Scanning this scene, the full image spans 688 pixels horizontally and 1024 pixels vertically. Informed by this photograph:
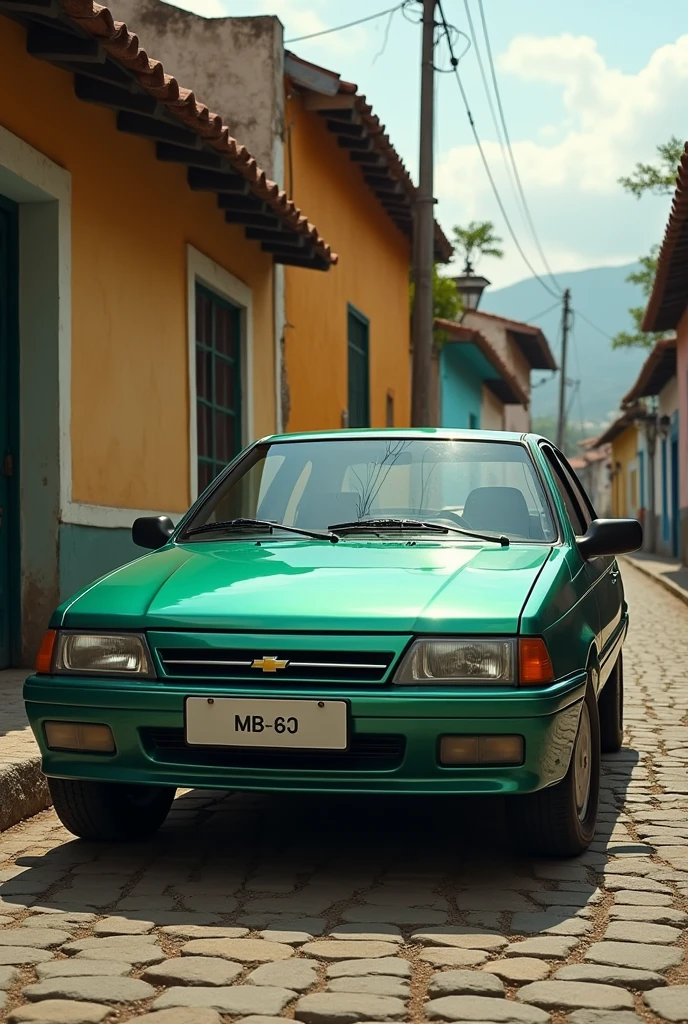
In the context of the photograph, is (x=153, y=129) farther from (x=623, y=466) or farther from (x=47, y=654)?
(x=623, y=466)

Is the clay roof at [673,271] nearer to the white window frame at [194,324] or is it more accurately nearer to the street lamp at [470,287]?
the white window frame at [194,324]

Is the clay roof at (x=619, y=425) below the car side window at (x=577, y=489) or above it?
above

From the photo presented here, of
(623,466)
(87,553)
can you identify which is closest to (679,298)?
(87,553)

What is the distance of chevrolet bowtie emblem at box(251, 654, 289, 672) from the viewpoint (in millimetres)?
4062

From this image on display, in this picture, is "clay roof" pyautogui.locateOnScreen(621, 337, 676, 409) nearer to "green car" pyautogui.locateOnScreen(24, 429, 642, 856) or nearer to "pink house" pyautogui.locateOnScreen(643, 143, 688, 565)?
"pink house" pyautogui.locateOnScreen(643, 143, 688, 565)

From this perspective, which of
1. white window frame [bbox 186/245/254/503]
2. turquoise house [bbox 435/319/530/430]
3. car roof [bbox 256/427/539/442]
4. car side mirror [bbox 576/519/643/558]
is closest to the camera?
car side mirror [bbox 576/519/643/558]

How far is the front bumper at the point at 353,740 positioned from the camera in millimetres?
3965

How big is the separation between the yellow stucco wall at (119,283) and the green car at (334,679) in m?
3.76

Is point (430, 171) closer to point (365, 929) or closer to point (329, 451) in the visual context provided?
point (329, 451)

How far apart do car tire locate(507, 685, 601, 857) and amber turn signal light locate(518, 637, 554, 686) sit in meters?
0.36

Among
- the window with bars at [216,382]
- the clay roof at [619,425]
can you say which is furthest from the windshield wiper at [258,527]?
the clay roof at [619,425]

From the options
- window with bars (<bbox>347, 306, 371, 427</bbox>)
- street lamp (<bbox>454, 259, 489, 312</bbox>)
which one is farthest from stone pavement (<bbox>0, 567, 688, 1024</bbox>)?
street lamp (<bbox>454, 259, 489, 312</bbox>)

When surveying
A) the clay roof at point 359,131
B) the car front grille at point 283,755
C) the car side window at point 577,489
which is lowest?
the car front grille at point 283,755

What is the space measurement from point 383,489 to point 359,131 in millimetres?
11061
